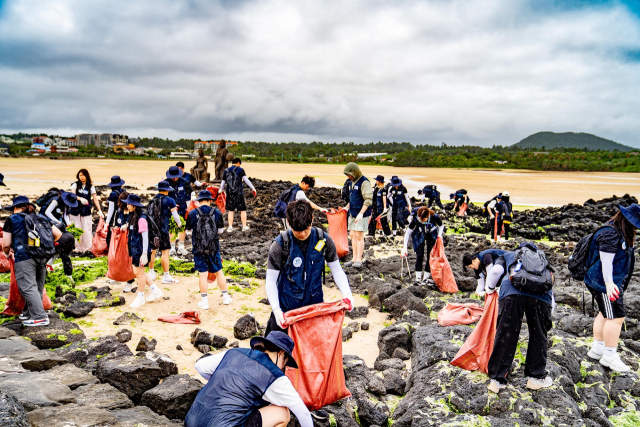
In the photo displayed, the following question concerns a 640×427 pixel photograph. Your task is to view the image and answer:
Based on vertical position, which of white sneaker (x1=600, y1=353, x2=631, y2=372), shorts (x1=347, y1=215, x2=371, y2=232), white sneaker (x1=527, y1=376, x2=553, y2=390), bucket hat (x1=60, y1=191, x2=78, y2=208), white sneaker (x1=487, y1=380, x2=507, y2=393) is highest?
bucket hat (x1=60, y1=191, x2=78, y2=208)

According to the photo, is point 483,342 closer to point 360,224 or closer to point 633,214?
point 633,214

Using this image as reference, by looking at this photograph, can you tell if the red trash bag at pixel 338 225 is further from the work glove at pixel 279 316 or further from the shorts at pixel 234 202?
the work glove at pixel 279 316

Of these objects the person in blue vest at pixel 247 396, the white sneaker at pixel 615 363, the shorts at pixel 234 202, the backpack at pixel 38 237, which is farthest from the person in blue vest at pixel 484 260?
the shorts at pixel 234 202

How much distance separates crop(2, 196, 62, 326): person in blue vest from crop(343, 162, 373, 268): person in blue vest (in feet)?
17.7

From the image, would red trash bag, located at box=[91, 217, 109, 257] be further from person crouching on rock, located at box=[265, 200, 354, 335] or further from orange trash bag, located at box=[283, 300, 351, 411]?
orange trash bag, located at box=[283, 300, 351, 411]

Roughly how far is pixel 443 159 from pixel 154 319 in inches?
3187

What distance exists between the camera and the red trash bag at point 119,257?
6664 millimetres

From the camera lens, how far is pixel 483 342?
13.5 feet

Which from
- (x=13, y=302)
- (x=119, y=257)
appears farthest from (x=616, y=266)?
(x=13, y=302)

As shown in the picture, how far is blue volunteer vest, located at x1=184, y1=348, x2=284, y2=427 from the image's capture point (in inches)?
108

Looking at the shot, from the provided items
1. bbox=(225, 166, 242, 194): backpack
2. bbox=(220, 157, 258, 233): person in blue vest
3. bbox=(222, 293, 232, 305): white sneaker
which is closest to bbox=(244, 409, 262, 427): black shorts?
bbox=(222, 293, 232, 305): white sneaker

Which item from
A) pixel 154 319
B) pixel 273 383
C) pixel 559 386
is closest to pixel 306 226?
pixel 273 383

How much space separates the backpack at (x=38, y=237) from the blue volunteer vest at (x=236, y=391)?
392cm

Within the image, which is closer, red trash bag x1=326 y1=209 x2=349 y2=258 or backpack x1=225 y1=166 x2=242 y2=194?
red trash bag x1=326 y1=209 x2=349 y2=258
